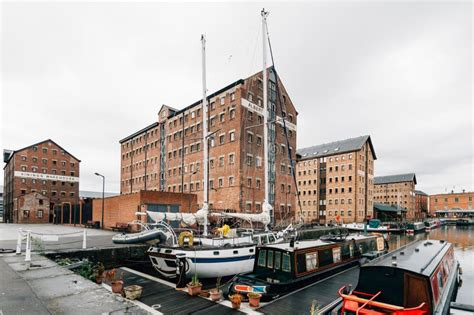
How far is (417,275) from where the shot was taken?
812 centimetres

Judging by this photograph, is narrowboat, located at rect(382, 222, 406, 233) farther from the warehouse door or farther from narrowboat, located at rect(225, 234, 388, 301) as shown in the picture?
narrowboat, located at rect(225, 234, 388, 301)

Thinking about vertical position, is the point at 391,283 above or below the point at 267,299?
above

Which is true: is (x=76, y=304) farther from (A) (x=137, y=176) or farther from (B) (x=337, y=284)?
(A) (x=137, y=176)

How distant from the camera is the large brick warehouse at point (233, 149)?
3909 centimetres

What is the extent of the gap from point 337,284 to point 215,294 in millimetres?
6662

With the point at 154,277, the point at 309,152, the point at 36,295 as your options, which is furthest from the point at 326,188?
the point at 36,295

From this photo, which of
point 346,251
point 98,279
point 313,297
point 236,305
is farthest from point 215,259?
point 346,251

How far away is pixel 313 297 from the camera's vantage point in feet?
40.2

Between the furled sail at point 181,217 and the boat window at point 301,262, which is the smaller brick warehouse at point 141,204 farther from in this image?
the boat window at point 301,262

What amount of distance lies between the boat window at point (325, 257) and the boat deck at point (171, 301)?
6.26m

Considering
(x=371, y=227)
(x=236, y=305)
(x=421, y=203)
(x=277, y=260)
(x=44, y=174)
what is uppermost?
(x=44, y=174)

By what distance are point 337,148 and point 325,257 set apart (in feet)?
187

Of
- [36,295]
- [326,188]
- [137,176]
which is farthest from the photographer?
[326,188]

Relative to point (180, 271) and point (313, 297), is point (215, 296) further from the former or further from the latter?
point (313, 297)
